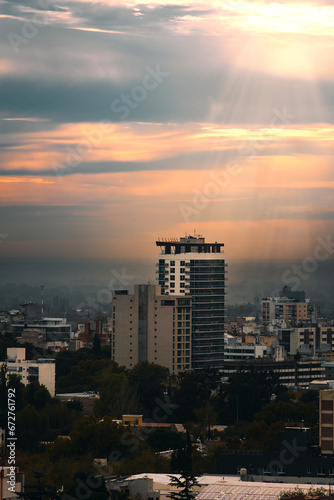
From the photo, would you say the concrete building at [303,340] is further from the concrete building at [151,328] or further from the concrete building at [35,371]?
the concrete building at [35,371]

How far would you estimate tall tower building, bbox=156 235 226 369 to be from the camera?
76312mm

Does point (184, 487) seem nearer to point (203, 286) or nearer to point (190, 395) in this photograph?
point (190, 395)

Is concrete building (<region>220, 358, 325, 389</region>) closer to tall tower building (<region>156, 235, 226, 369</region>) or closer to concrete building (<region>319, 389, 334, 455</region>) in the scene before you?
tall tower building (<region>156, 235, 226, 369</region>)

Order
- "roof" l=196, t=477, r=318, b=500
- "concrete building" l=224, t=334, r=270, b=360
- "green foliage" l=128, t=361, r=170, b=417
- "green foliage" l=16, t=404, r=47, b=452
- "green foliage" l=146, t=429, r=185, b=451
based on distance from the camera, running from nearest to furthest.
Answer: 1. "roof" l=196, t=477, r=318, b=500
2. "green foliage" l=146, t=429, r=185, b=451
3. "green foliage" l=16, t=404, r=47, b=452
4. "green foliage" l=128, t=361, r=170, b=417
5. "concrete building" l=224, t=334, r=270, b=360

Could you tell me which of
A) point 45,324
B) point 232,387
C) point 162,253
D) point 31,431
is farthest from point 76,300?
point 31,431

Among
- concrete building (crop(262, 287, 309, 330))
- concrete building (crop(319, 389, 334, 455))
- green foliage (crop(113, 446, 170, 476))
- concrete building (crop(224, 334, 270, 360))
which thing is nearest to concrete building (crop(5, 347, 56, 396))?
concrete building (crop(224, 334, 270, 360))

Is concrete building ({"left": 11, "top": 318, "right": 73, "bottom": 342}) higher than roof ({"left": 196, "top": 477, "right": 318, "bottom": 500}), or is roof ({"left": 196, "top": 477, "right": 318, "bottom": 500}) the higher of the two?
concrete building ({"left": 11, "top": 318, "right": 73, "bottom": 342})

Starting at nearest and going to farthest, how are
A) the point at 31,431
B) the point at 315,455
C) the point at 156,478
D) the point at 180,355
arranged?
the point at 156,478
the point at 315,455
the point at 31,431
the point at 180,355

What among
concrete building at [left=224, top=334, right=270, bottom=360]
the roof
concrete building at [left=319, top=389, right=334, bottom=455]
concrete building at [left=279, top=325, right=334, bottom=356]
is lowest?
the roof

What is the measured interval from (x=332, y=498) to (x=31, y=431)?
18739 millimetres

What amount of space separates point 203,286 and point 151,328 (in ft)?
21.9

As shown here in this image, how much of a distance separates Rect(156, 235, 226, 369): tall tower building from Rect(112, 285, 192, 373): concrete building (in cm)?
251

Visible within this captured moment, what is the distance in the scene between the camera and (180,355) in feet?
239

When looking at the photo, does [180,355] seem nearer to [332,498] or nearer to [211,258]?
[211,258]
